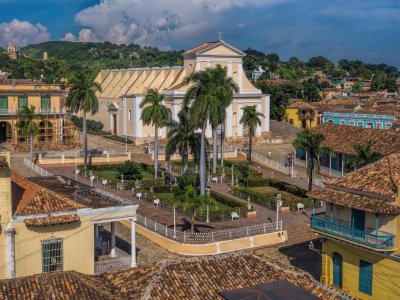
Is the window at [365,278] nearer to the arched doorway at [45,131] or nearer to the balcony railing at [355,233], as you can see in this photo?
the balcony railing at [355,233]

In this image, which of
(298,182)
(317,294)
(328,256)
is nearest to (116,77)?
(298,182)

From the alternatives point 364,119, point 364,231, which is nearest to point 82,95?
point 364,231

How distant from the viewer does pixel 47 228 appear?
2075 centimetres

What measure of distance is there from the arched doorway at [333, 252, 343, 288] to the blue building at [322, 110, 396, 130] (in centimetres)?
3671

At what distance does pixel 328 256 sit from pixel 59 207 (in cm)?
1099

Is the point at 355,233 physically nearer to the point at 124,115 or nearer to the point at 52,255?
the point at 52,255

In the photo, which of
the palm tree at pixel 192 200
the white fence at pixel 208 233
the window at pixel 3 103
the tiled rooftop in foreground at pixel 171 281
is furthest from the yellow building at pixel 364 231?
the window at pixel 3 103

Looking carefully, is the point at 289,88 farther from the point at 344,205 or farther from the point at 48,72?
the point at 344,205

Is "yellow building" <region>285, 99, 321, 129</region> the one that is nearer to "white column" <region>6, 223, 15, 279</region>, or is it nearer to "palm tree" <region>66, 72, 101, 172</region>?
"palm tree" <region>66, 72, 101, 172</region>

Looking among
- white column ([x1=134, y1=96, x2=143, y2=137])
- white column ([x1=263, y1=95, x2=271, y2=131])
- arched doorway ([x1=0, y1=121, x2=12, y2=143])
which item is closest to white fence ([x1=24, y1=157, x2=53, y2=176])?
arched doorway ([x1=0, y1=121, x2=12, y2=143])

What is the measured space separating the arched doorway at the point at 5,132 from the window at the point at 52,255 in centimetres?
4075

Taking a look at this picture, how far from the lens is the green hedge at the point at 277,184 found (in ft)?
135

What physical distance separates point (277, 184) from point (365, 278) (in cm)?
2161

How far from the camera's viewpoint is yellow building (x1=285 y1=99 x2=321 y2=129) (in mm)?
79688
